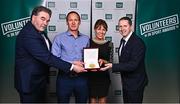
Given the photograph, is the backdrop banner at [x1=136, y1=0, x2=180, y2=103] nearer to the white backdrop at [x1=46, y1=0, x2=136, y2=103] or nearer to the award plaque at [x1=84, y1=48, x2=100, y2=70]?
the white backdrop at [x1=46, y1=0, x2=136, y2=103]

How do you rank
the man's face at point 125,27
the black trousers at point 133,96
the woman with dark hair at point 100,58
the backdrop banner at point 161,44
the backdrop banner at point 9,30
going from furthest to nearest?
the backdrop banner at point 161,44, the backdrop banner at point 9,30, the woman with dark hair at point 100,58, the man's face at point 125,27, the black trousers at point 133,96

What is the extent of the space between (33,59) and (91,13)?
1.42m

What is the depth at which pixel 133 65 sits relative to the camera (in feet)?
13.9

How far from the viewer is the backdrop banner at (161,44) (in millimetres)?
5219

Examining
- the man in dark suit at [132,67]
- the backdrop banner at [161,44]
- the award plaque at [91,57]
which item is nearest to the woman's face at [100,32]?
the award plaque at [91,57]

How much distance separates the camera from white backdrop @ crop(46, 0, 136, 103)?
5.11 meters

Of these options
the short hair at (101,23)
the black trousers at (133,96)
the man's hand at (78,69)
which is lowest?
the black trousers at (133,96)

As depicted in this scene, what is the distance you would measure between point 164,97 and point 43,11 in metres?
2.39

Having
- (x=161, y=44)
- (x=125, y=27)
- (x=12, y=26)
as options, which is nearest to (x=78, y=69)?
(x=125, y=27)

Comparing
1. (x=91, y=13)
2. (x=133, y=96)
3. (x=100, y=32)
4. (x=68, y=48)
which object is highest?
(x=91, y=13)

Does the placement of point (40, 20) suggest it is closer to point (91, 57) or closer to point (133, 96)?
point (91, 57)

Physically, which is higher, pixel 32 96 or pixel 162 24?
pixel 162 24

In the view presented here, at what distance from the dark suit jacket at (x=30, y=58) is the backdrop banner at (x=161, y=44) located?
5.82 ft

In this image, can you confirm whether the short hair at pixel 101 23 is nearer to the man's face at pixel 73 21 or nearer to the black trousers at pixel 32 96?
the man's face at pixel 73 21
